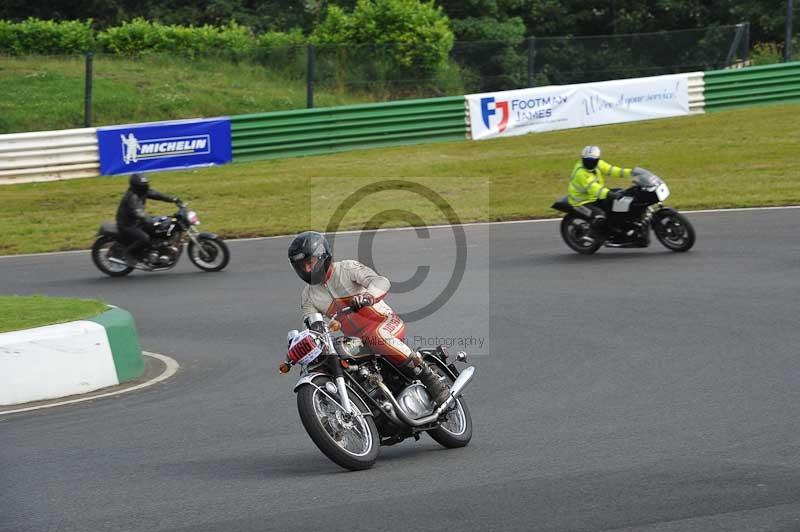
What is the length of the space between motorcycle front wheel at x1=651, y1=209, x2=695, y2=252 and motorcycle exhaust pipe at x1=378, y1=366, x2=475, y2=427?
9.37 meters

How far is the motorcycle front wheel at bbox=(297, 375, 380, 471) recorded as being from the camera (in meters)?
7.07

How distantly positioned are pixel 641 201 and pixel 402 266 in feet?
11.4

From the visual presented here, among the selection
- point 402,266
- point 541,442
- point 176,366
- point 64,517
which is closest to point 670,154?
point 402,266

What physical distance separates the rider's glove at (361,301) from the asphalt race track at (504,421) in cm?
101

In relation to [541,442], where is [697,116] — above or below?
above

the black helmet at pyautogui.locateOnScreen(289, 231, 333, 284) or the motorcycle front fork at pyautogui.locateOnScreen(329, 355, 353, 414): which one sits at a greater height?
the black helmet at pyautogui.locateOnScreen(289, 231, 333, 284)

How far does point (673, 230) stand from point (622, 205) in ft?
2.59

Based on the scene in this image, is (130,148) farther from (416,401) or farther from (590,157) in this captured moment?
(416,401)

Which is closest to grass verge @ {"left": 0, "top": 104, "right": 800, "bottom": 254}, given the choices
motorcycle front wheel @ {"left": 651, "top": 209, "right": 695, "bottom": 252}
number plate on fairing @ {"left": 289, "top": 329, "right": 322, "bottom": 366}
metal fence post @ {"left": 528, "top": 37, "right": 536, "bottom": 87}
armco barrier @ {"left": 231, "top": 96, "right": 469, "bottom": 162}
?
armco barrier @ {"left": 231, "top": 96, "right": 469, "bottom": 162}

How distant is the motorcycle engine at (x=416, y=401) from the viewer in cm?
764

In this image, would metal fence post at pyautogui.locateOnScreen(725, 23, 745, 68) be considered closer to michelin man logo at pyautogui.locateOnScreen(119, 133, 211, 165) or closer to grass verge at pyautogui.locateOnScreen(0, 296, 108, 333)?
michelin man logo at pyautogui.locateOnScreen(119, 133, 211, 165)

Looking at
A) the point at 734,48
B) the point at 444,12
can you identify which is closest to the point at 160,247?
the point at 734,48

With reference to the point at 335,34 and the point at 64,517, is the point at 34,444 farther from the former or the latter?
the point at 335,34

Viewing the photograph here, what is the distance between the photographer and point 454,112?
99.0 ft
